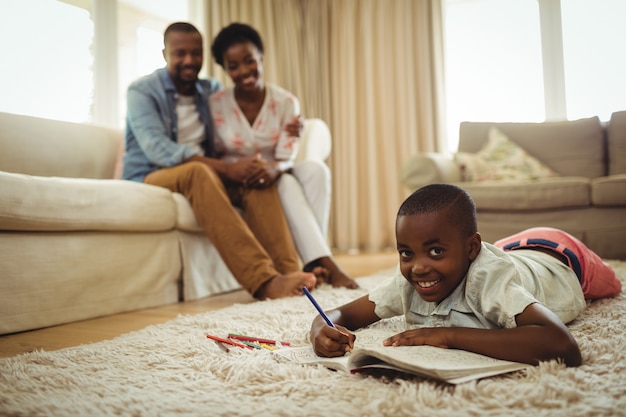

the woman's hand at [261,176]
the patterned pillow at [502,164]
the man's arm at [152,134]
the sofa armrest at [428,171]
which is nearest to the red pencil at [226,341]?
the woman's hand at [261,176]

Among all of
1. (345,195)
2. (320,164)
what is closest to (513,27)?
(345,195)

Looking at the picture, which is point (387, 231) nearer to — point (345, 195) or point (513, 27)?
point (345, 195)

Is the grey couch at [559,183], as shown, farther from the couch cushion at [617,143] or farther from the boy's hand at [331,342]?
the boy's hand at [331,342]

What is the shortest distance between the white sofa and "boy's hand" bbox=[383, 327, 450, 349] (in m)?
1.08

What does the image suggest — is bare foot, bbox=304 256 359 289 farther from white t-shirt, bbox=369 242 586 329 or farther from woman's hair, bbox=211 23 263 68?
woman's hair, bbox=211 23 263 68

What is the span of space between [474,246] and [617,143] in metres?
2.60

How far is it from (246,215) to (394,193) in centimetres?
230

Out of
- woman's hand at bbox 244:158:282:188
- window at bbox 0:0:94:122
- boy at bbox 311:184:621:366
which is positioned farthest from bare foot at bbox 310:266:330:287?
window at bbox 0:0:94:122

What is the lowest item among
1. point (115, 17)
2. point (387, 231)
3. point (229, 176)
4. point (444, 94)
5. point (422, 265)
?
point (387, 231)

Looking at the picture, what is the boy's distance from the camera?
82cm

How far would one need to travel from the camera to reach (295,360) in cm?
94

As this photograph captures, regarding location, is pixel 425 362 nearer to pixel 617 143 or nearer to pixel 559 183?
pixel 559 183

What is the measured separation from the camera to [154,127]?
81.7 inches

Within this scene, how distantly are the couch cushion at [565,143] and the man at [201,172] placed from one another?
1868 millimetres
